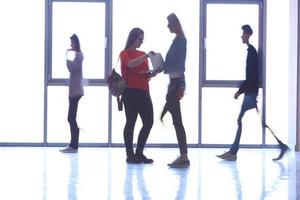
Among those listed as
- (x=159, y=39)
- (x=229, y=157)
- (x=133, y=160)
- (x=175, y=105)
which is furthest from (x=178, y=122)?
(x=159, y=39)

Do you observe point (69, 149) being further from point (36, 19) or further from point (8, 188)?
point (8, 188)

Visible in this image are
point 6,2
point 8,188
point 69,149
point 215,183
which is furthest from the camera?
point 6,2

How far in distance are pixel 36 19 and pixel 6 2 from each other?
1.42ft

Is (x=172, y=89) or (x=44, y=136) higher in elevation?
(x=172, y=89)

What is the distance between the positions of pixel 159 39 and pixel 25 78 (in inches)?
70.2

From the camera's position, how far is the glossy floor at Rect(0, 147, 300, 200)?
4.49 m

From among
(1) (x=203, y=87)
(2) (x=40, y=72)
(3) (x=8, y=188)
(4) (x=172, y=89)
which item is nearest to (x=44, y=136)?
(2) (x=40, y=72)

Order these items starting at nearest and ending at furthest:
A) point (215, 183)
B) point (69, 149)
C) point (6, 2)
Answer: point (215, 183)
point (69, 149)
point (6, 2)

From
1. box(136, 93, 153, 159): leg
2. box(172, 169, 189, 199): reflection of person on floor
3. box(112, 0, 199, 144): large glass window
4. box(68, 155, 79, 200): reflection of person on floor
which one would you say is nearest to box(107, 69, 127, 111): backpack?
box(136, 93, 153, 159): leg

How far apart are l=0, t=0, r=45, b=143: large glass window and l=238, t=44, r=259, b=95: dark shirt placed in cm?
284

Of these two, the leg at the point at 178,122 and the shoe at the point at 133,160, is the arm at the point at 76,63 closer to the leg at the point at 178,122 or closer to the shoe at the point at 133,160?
the shoe at the point at 133,160

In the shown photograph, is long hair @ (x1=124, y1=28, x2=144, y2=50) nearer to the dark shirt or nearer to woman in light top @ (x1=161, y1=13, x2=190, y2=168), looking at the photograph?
woman in light top @ (x1=161, y1=13, x2=190, y2=168)

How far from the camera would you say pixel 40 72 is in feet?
27.2

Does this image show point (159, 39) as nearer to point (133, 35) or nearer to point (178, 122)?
point (133, 35)
